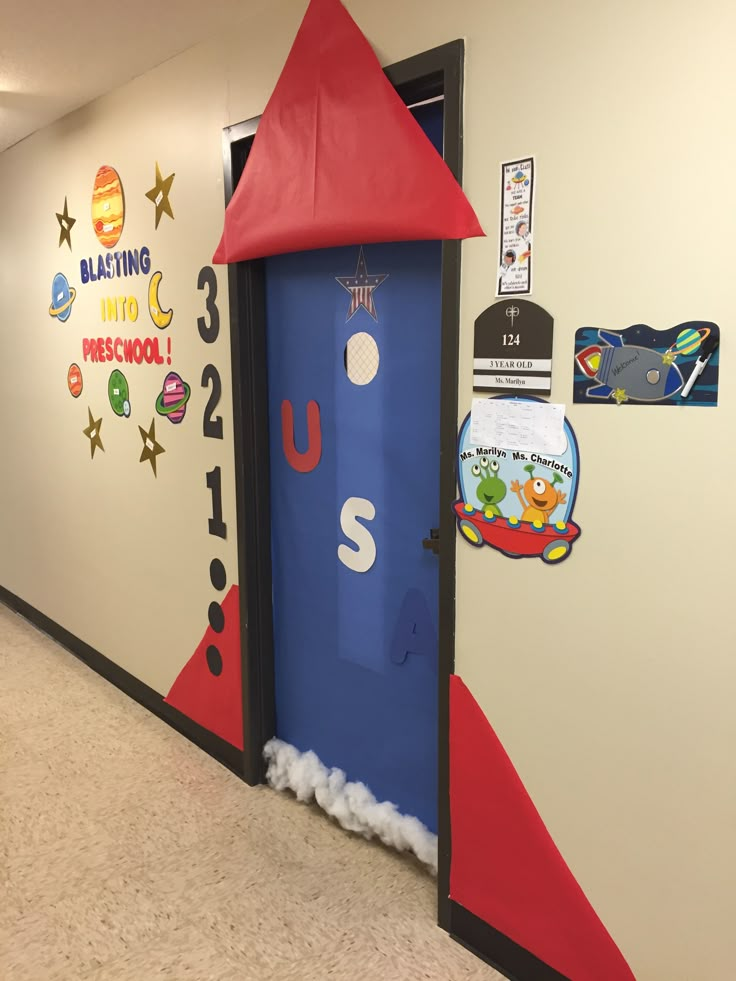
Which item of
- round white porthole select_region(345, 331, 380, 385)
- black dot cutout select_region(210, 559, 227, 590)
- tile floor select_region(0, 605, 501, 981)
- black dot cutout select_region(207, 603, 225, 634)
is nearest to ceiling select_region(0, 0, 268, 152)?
round white porthole select_region(345, 331, 380, 385)

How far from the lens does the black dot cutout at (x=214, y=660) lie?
8.70ft

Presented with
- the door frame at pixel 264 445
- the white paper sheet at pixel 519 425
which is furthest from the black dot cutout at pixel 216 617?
the white paper sheet at pixel 519 425

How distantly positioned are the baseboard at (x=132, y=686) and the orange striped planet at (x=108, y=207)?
1718 millimetres

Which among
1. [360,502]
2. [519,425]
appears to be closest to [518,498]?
[519,425]

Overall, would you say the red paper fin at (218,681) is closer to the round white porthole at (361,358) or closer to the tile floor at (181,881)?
the tile floor at (181,881)

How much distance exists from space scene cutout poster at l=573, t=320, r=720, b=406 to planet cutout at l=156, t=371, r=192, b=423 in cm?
148

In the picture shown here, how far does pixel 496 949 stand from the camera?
72.6 inches

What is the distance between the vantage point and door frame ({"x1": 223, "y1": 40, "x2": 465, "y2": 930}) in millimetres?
1703

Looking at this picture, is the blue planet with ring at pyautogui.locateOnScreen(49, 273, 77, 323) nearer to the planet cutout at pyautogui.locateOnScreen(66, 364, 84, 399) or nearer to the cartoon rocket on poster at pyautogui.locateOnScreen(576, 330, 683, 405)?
the planet cutout at pyautogui.locateOnScreen(66, 364, 84, 399)

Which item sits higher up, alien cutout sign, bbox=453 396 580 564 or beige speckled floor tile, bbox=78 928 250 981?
alien cutout sign, bbox=453 396 580 564

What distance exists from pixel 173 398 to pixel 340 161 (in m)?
1.10

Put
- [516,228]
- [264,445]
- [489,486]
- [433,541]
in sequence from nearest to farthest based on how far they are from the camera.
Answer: [516,228], [489,486], [433,541], [264,445]

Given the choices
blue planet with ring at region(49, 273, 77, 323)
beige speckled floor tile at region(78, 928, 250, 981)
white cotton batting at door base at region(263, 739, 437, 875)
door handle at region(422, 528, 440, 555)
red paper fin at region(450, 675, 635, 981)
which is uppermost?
blue planet with ring at region(49, 273, 77, 323)

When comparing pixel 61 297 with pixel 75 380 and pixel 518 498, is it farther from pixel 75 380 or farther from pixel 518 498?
pixel 518 498
